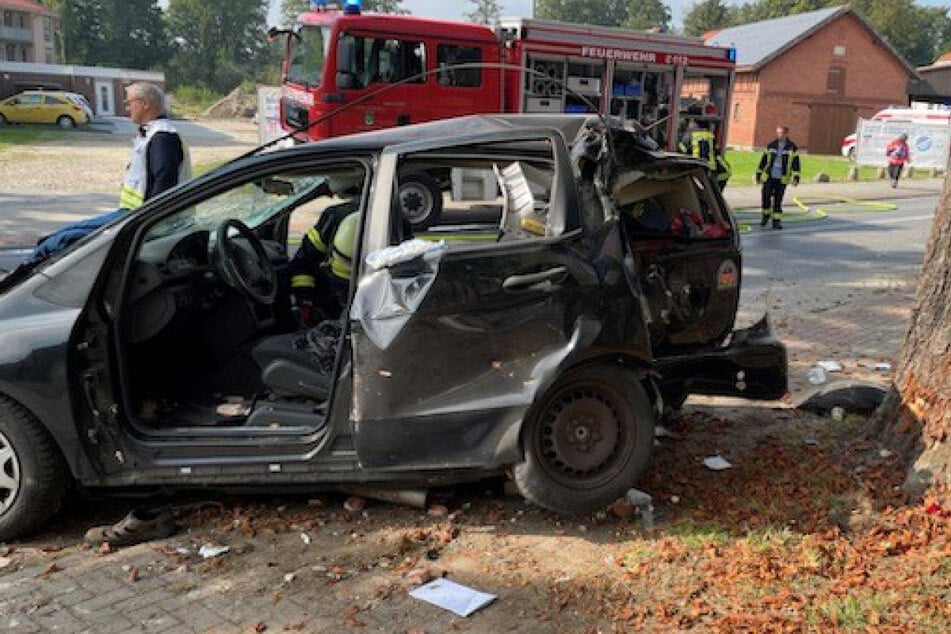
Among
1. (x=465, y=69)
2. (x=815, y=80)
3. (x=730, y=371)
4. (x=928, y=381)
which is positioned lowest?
(x=730, y=371)

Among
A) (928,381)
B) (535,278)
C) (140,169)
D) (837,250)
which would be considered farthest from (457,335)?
(837,250)

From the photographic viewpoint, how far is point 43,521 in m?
3.58

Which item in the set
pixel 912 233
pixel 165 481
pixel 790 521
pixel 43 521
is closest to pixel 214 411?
pixel 165 481

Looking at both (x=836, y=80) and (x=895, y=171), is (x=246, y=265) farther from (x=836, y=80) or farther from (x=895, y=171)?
(x=836, y=80)

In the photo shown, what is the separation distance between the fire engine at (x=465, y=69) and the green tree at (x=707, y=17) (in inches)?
3054

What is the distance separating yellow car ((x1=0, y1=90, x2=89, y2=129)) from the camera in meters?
40.9

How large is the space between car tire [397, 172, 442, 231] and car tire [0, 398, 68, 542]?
5.66 ft

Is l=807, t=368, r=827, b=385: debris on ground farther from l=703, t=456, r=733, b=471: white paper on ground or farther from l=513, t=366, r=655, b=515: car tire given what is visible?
l=513, t=366, r=655, b=515: car tire

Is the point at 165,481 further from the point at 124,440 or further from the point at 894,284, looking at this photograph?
the point at 894,284

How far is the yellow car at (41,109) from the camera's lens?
134ft

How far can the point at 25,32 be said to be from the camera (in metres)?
74.1

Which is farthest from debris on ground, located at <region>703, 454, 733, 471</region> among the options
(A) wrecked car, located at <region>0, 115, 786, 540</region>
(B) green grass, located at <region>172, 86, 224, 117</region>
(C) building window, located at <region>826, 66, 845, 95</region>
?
(B) green grass, located at <region>172, 86, 224, 117</region>

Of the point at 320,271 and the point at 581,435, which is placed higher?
the point at 320,271

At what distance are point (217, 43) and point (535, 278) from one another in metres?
105
